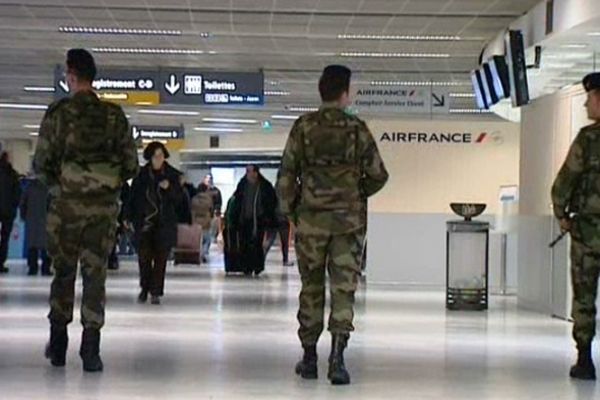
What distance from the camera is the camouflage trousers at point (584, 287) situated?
6.88 metres

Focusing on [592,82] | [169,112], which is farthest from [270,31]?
[169,112]

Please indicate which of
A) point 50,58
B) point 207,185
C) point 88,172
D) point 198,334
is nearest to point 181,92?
point 50,58

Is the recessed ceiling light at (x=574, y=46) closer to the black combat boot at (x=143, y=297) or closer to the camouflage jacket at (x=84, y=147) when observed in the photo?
the black combat boot at (x=143, y=297)

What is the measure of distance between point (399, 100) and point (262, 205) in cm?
376

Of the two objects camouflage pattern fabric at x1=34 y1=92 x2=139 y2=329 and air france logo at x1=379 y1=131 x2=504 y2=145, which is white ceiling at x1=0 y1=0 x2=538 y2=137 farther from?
camouflage pattern fabric at x1=34 y1=92 x2=139 y2=329

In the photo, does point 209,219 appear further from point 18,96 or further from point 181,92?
point 18,96

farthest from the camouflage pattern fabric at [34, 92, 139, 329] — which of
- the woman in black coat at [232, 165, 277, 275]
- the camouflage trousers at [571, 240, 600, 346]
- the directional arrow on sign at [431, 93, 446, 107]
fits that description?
the directional arrow on sign at [431, 93, 446, 107]

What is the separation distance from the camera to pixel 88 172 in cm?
655

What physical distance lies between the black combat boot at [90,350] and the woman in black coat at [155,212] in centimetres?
474

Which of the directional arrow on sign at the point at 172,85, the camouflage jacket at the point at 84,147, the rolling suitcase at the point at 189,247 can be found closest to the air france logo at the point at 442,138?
the directional arrow on sign at the point at 172,85

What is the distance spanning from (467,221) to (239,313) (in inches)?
143

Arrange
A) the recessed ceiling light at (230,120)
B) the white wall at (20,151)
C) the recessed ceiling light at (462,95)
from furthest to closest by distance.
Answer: the white wall at (20,151)
the recessed ceiling light at (230,120)
the recessed ceiling light at (462,95)

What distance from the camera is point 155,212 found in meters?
11.4

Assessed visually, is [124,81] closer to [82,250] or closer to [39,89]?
[39,89]
